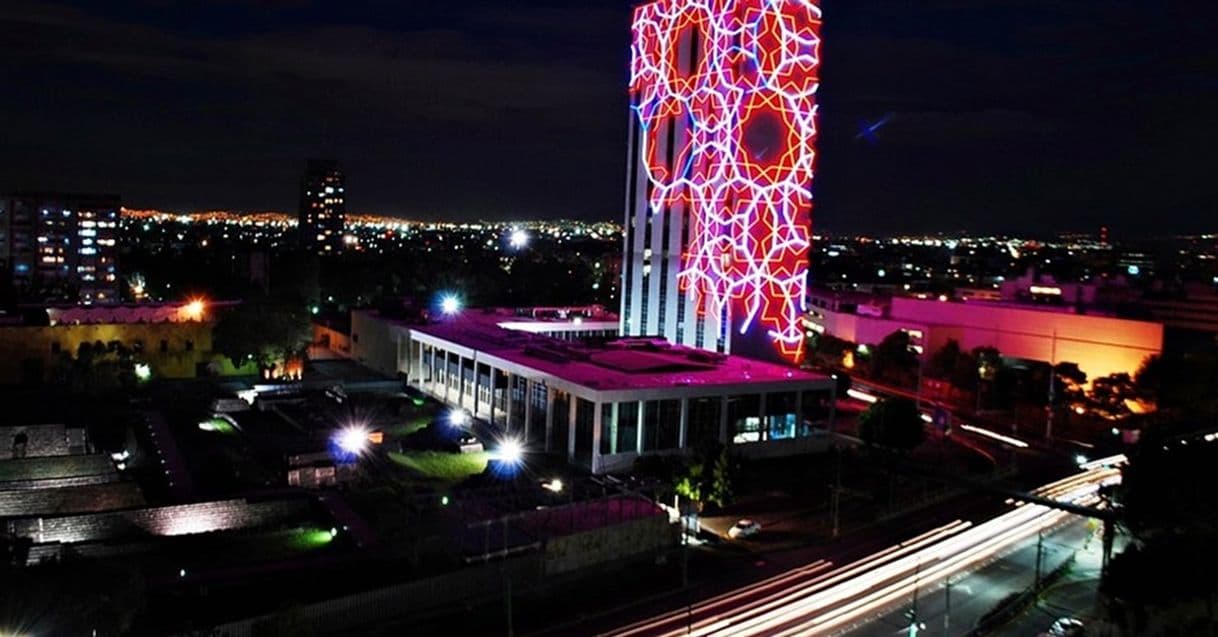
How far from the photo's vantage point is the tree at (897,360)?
36344mm

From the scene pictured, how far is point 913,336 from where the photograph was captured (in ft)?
125

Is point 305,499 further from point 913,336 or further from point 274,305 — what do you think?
point 913,336

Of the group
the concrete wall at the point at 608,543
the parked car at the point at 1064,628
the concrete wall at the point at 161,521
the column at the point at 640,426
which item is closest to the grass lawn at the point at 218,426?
the concrete wall at the point at 161,521

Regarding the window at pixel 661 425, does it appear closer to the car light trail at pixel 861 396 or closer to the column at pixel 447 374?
the column at pixel 447 374

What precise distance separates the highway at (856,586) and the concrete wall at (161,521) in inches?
271

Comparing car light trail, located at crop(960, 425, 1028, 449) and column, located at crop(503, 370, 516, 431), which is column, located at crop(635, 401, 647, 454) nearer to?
column, located at crop(503, 370, 516, 431)

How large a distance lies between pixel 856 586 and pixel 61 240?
207 feet

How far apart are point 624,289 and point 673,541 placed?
19.0 meters

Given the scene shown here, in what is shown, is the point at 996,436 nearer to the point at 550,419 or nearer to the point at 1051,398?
the point at 1051,398

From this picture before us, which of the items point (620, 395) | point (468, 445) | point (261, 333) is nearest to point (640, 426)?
point (620, 395)

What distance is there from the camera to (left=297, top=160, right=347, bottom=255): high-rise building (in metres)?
145

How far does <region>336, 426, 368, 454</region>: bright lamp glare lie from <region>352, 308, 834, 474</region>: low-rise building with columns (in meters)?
3.94

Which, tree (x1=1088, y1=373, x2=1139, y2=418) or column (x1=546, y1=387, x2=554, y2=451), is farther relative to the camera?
tree (x1=1088, y1=373, x2=1139, y2=418)

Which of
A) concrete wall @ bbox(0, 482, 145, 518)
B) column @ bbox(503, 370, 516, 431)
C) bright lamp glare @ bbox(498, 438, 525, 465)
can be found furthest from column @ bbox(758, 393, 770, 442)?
concrete wall @ bbox(0, 482, 145, 518)
